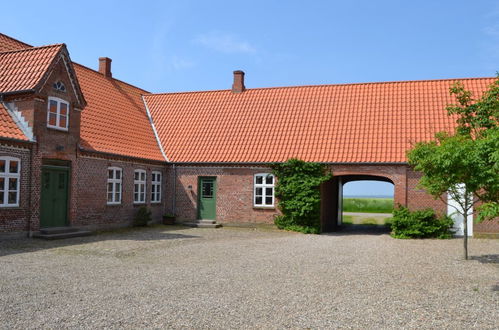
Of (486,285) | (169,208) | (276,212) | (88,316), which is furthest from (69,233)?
(486,285)

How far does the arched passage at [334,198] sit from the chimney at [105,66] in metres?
13.0

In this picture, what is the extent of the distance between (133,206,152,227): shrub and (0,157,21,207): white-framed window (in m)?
6.52

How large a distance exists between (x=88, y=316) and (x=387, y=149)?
16.6 m

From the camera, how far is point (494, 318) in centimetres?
717

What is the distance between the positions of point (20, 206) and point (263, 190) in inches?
408

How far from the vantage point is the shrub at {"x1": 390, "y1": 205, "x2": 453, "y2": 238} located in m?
18.9

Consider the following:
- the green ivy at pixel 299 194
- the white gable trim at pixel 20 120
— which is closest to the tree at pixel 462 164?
the green ivy at pixel 299 194

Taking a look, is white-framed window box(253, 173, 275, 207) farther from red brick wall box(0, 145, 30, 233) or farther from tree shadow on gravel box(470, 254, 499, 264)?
red brick wall box(0, 145, 30, 233)

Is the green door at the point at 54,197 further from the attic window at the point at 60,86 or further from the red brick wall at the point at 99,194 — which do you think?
the attic window at the point at 60,86

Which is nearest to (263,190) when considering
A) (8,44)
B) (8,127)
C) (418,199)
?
(418,199)

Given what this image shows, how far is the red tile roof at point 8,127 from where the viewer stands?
49.1ft

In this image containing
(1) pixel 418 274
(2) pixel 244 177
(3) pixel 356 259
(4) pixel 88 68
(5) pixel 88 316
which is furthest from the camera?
(4) pixel 88 68

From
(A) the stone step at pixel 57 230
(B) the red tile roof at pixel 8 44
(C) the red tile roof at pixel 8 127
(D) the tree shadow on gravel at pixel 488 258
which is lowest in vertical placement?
(D) the tree shadow on gravel at pixel 488 258

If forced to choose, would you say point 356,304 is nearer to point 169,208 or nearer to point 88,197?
point 88,197
